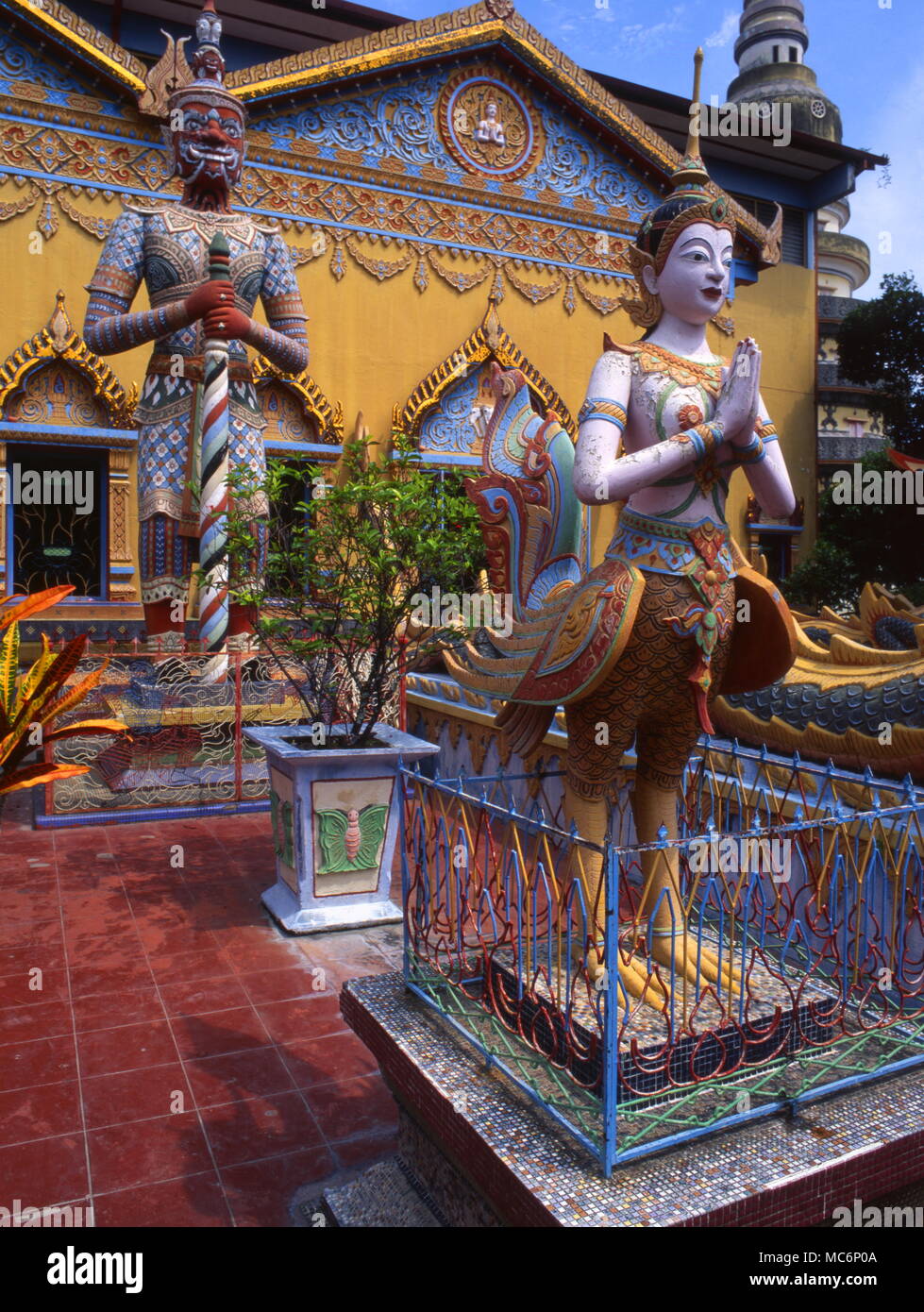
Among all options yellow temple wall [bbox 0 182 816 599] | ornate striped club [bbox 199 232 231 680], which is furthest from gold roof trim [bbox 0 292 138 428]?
ornate striped club [bbox 199 232 231 680]

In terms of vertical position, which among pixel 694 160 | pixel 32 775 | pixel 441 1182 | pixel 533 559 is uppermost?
pixel 694 160

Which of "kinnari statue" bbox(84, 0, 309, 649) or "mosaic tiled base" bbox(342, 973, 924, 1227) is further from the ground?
"kinnari statue" bbox(84, 0, 309, 649)

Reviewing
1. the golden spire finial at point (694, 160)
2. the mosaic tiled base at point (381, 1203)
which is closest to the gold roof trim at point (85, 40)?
the golden spire finial at point (694, 160)

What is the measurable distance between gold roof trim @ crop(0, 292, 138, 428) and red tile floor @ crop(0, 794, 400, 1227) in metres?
5.18

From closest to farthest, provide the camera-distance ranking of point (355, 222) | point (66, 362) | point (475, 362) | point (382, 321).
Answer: point (66, 362) → point (355, 222) → point (382, 321) → point (475, 362)

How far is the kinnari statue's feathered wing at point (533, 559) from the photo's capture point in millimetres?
2910

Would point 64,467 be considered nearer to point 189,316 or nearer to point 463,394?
point 189,316

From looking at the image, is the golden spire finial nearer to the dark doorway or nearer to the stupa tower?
the dark doorway

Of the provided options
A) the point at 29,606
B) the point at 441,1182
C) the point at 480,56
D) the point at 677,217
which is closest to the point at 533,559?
the point at 677,217

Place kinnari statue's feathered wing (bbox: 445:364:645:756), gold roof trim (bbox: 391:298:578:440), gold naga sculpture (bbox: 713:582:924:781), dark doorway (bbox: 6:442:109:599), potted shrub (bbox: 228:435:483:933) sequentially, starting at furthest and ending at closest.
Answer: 1. gold roof trim (bbox: 391:298:578:440)
2. dark doorway (bbox: 6:442:109:599)
3. potted shrub (bbox: 228:435:483:933)
4. gold naga sculpture (bbox: 713:582:924:781)
5. kinnari statue's feathered wing (bbox: 445:364:645:756)

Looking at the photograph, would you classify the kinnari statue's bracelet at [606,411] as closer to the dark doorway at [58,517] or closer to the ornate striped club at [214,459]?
the ornate striped club at [214,459]

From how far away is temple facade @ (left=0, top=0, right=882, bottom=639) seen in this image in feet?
30.3

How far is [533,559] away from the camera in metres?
3.65

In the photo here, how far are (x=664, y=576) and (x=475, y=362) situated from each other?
8.97m
